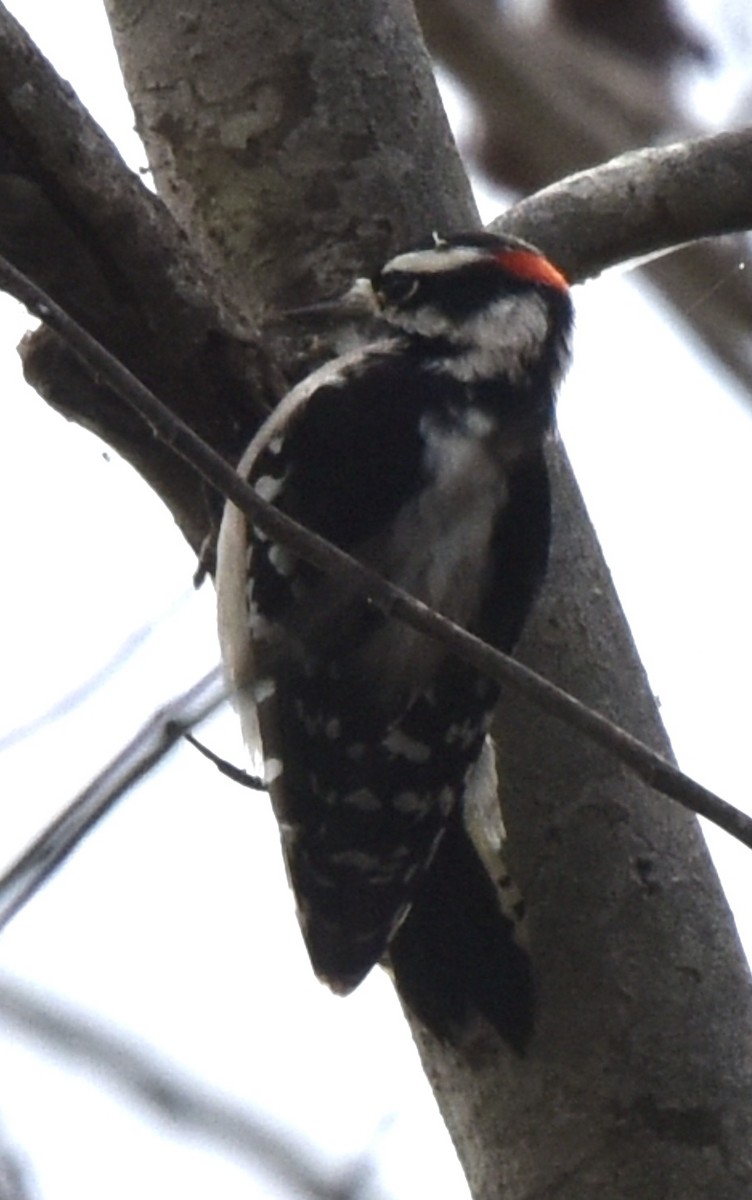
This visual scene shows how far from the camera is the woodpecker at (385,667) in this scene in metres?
2.70

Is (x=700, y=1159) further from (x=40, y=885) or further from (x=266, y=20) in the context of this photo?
(x=266, y=20)

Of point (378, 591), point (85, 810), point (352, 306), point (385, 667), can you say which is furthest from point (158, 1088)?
point (352, 306)

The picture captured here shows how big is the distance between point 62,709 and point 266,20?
2.00 meters

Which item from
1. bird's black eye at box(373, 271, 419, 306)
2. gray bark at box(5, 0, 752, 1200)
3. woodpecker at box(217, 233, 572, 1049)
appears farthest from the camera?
bird's black eye at box(373, 271, 419, 306)

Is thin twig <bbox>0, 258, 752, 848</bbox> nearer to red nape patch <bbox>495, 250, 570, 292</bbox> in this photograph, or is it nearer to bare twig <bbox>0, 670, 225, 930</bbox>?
bare twig <bbox>0, 670, 225, 930</bbox>

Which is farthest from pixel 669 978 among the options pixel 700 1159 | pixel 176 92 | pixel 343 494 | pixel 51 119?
pixel 176 92

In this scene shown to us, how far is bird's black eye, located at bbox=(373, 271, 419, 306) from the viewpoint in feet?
10.2

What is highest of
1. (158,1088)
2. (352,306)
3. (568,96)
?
(568,96)

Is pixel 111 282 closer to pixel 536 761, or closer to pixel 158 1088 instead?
pixel 536 761

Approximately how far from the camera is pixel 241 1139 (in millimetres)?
1256

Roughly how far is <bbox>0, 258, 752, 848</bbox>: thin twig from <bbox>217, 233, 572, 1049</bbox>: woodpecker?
2.89 ft

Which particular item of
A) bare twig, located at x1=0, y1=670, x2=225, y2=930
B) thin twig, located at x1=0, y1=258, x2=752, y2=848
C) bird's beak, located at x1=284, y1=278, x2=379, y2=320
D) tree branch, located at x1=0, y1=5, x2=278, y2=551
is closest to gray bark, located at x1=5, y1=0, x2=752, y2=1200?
bird's beak, located at x1=284, y1=278, x2=379, y2=320

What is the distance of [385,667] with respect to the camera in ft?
9.12

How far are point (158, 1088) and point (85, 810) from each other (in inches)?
7.7
